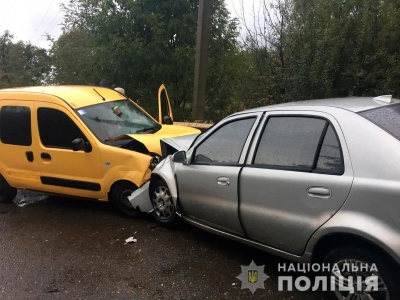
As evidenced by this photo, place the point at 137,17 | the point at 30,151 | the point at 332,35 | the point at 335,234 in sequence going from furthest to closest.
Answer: the point at 137,17 → the point at 332,35 → the point at 30,151 → the point at 335,234

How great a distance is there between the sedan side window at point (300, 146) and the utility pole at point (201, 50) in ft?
15.0

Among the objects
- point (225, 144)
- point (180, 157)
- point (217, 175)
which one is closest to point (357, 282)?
point (217, 175)

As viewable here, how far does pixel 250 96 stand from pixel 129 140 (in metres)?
3.86

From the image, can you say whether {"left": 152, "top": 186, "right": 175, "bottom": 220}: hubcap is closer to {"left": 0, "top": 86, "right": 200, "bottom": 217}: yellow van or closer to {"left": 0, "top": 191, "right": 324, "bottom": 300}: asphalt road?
{"left": 0, "top": 191, "right": 324, "bottom": 300}: asphalt road

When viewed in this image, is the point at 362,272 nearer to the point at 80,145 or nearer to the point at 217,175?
the point at 217,175

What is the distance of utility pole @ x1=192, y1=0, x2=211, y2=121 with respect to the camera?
772 centimetres

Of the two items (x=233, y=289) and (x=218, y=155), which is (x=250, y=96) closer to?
(x=218, y=155)

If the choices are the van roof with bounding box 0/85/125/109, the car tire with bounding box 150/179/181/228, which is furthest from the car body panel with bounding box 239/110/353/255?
the van roof with bounding box 0/85/125/109

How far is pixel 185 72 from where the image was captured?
8.98 m

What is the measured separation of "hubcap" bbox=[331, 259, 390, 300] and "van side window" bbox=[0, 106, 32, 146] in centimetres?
491

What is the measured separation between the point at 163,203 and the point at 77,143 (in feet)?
4.97

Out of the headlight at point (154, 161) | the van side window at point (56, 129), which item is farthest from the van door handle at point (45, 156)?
the headlight at point (154, 161)

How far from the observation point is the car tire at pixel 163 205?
485 centimetres

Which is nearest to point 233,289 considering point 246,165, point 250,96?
point 246,165
